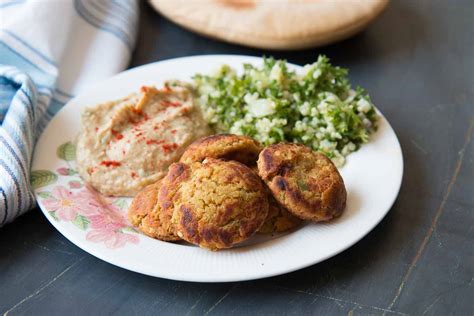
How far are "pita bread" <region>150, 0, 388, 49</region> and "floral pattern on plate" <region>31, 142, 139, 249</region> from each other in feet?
3.76

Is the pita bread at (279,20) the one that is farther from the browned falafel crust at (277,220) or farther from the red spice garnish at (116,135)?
the browned falafel crust at (277,220)

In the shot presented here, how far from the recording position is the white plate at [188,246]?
2115mm

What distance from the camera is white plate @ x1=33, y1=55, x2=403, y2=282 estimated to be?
2115mm

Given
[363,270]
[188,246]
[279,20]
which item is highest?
[279,20]

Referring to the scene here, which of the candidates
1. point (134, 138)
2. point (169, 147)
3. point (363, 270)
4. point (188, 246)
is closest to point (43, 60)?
point (134, 138)

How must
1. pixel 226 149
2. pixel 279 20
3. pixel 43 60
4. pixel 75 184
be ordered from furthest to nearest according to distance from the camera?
pixel 279 20, pixel 43 60, pixel 75 184, pixel 226 149

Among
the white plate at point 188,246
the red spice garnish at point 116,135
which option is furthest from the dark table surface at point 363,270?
the red spice garnish at point 116,135

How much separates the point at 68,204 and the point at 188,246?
1.74 feet

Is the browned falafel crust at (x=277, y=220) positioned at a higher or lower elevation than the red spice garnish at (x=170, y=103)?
lower

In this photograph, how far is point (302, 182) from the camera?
225cm

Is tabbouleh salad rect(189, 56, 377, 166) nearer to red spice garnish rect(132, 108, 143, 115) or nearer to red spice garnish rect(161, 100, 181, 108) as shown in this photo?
red spice garnish rect(161, 100, 181, 108)

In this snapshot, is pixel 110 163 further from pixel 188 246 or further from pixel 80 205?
pixel 188 246

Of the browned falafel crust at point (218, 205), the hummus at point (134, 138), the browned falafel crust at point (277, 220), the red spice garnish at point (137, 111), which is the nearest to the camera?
the browned falafel crust at point (218, 205)

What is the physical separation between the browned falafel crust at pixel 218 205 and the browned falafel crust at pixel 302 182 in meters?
0.07
